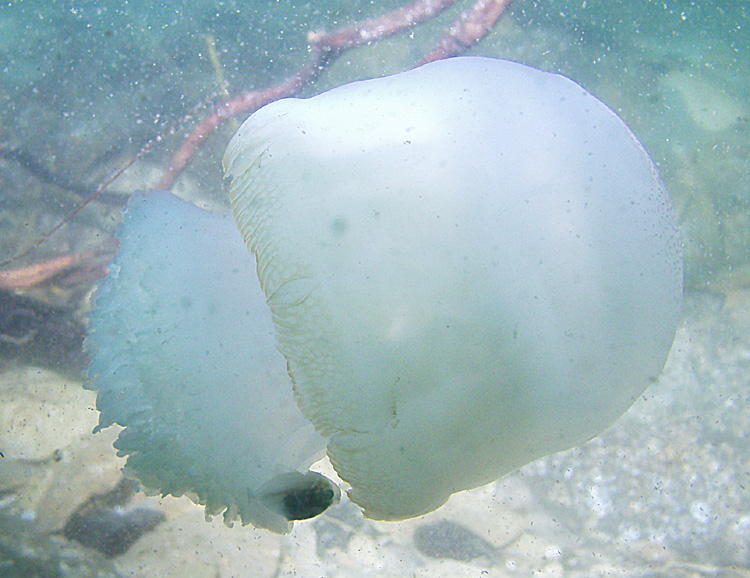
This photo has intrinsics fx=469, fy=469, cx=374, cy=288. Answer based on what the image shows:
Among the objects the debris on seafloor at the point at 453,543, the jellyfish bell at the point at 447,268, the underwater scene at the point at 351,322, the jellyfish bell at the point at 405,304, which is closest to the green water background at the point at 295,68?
the underwater scene at the point at 351,322

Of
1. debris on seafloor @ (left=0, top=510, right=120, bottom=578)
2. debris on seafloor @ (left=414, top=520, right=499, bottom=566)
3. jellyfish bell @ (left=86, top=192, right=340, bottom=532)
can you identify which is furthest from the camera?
debris on seafloor @ (left=414, top=520, right=499, bottom=566)

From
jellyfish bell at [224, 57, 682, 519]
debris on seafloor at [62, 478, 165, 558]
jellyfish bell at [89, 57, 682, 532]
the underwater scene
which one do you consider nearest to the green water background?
the underwater scene

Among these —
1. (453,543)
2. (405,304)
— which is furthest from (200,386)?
(453,543)

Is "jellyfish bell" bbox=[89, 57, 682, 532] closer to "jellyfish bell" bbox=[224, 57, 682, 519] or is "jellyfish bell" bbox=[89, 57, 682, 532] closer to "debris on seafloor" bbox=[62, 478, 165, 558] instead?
"jellyfish bell" bbox=[224, 57, 682, 519]

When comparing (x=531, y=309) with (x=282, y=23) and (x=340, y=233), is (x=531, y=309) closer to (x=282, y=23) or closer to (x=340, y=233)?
(x=340, y=233)

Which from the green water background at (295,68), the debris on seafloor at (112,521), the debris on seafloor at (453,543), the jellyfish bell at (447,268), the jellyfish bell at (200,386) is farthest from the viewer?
the green water background at (295,68)

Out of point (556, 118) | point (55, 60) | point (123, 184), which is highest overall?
point (556, 118)

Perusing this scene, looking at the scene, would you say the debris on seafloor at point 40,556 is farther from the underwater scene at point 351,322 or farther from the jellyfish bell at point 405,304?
the jellyfish bell at point 405,304

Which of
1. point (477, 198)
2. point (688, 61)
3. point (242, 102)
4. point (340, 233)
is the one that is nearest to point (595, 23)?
point (688, 61)

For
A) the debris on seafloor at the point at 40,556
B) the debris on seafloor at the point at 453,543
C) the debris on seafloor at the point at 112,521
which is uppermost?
the debris on seafloor at the point at 40,556
